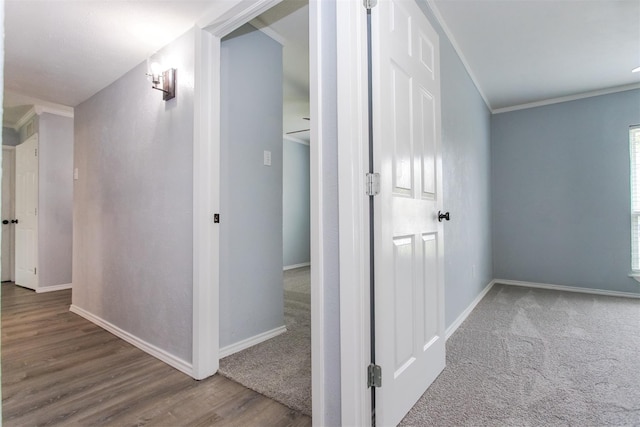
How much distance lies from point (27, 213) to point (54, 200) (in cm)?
52

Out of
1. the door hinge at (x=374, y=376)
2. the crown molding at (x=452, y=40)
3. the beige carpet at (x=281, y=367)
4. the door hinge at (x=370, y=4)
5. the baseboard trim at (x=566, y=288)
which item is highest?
the crown molding at (x=452, y=40)

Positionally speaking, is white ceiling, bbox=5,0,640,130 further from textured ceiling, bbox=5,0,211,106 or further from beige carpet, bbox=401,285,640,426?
beige carpet, bbox=401,285,640,426

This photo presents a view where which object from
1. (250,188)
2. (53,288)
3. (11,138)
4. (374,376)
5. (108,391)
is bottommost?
(108,391)

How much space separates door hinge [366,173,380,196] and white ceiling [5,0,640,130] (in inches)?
59.4

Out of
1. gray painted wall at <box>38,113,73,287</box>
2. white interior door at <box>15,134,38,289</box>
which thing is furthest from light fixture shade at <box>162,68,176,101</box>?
white interior door at <box>15,134,38,289</box>

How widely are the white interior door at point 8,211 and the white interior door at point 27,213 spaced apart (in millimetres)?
240

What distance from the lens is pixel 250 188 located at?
2.50 meters

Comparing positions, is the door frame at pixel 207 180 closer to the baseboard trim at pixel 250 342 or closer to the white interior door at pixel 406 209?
the baseboard trim at pixel 250 342

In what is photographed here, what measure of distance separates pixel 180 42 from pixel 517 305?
3733mm

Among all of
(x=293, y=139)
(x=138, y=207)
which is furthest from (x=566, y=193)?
(x=138, y=207)

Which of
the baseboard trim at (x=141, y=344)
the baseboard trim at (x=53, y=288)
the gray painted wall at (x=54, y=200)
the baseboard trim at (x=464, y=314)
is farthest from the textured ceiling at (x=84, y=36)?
the baseboard trim at (x=464, y=314)

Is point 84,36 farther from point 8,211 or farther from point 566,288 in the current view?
point 566,288

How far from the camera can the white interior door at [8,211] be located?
4849 mm

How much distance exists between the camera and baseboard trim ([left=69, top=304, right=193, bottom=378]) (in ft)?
7.13
